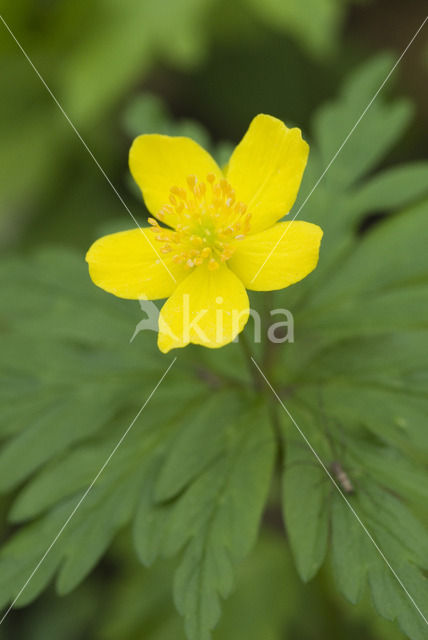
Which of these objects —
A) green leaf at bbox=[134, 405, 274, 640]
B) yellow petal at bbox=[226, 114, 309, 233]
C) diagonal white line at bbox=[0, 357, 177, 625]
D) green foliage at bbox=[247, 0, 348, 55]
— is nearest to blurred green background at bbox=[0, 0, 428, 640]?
green foliage at bbox=[247, 0, 348, 55]

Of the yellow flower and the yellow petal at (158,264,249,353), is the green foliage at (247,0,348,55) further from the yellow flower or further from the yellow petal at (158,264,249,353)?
the yellow petal at (158,264,249,353)

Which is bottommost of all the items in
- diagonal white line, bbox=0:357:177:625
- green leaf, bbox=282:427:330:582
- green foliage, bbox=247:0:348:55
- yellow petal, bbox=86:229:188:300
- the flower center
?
diagonal white line, bbox=0:357:177:625

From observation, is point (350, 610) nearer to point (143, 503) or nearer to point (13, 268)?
point (143, 503)

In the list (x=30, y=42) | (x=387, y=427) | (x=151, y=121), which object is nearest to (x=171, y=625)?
(x=387, y=427)

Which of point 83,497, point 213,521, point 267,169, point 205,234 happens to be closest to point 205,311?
point 205,234

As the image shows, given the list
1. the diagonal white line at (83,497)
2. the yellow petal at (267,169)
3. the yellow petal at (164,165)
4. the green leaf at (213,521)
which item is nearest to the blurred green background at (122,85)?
the diagonal white line at (83,497)

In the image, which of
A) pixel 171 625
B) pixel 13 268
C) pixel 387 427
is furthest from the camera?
pixel 171 625
